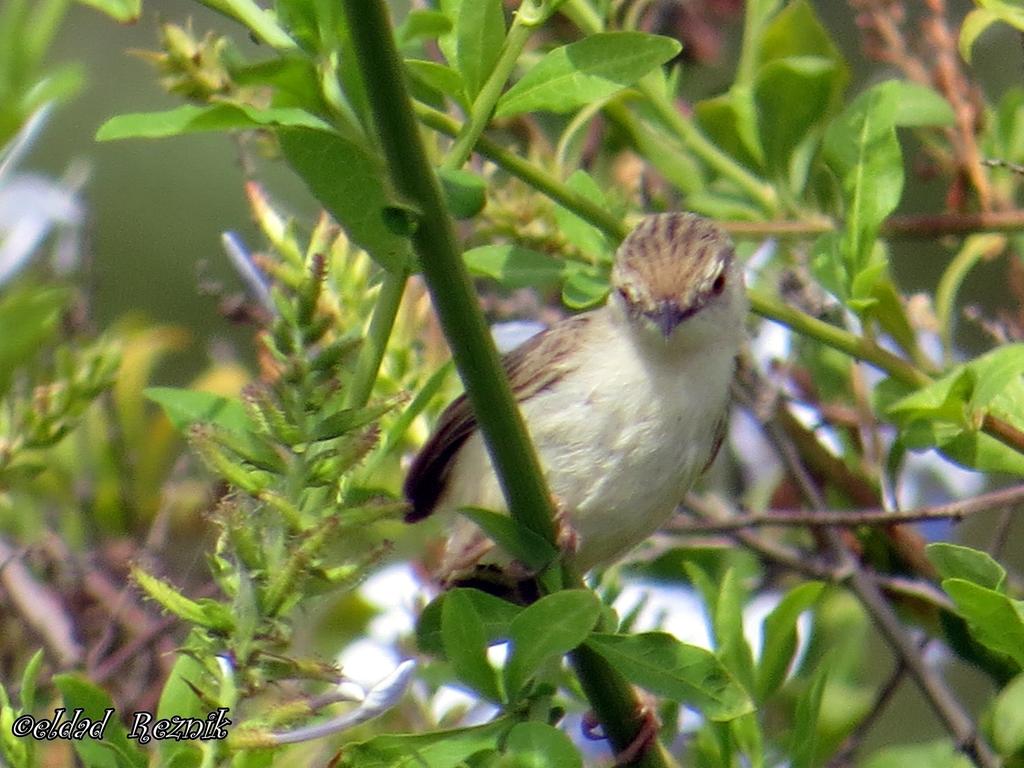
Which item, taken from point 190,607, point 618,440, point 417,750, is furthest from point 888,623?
point 190,607

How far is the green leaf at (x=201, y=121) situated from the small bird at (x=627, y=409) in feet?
3.88

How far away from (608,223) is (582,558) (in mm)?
755

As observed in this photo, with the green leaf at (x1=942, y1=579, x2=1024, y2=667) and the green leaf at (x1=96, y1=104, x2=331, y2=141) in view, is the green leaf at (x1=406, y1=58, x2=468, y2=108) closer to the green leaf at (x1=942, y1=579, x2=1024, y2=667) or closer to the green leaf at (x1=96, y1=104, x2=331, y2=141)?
the green leaf at (x1=96, y1=104, x2=331, y2=141)

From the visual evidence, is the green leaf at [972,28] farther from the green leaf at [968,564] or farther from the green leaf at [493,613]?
the green leaf at [493,613]

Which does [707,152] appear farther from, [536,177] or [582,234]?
[536,177]

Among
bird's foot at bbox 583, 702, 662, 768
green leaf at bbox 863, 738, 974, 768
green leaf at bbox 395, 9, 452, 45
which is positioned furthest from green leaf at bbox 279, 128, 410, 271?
green leaf at bbox 863, 738, 974, 768

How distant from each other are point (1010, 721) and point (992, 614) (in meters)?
0.29

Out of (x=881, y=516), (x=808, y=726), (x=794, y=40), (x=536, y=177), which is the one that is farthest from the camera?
(x=794, y=40)

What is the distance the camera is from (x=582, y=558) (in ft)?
9.66

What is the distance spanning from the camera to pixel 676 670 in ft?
6.27

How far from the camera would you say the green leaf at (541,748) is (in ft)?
5.84

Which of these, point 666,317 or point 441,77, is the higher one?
point 441,77

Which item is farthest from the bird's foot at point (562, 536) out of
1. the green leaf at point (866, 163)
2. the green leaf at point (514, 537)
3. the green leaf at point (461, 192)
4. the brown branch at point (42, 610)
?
the brown branch at point (42, 610)

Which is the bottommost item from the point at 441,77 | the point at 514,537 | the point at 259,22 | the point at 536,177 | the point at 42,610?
the point at 42,610
